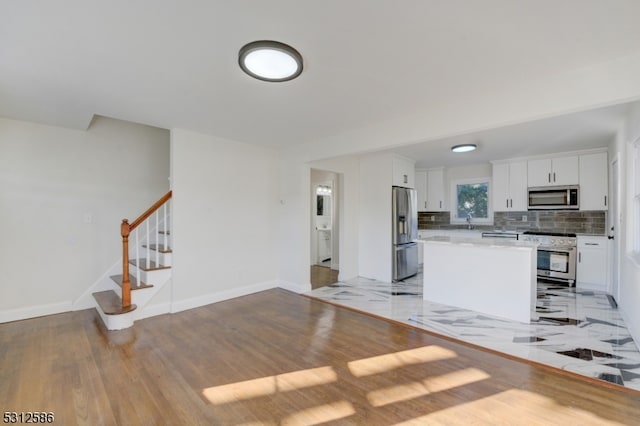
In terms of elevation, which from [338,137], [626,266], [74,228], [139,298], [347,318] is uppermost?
[338,137]

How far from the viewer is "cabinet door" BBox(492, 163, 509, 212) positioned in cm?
584

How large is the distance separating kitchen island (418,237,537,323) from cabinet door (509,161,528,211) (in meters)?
2.50

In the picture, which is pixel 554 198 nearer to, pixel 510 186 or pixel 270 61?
pixel 510 186

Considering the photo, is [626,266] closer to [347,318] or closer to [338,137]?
[347,318]

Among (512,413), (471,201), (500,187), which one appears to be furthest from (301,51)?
(471,201)

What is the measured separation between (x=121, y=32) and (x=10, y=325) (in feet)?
12.0

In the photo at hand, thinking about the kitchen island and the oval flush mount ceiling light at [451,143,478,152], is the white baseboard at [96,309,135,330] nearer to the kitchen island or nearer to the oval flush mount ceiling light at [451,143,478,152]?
the kitchen island

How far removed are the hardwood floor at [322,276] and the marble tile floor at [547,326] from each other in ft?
1.35

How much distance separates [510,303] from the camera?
3.38 meters

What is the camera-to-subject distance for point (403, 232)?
5.39m

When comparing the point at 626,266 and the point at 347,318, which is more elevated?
the point at 626,266

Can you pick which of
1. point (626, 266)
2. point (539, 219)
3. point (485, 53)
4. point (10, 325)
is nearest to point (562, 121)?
point (626, 266)

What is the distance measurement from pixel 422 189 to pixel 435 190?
312mm

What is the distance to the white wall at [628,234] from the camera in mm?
2785
